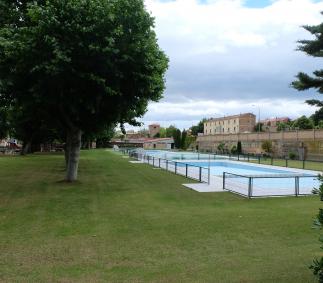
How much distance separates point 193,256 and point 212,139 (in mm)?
74127

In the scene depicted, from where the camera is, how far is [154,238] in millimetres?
9031

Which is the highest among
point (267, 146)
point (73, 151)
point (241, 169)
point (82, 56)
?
A: point (82, 56)

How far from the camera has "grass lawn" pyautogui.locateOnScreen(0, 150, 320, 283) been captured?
654cm

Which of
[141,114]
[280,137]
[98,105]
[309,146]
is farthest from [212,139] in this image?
[98,105]

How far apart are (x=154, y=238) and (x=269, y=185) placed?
942 centimetres

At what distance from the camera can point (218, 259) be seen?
7340mm

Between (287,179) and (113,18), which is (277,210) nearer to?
(287,179)

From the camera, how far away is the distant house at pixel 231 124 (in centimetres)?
12988

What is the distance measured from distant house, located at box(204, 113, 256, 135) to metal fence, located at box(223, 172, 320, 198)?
109040 mm

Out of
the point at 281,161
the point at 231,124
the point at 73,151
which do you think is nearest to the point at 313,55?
the point at 73,151

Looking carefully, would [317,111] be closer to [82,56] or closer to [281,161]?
[82,56]

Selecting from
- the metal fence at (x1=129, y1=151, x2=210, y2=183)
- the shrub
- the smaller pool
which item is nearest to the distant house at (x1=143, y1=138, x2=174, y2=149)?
the shrub

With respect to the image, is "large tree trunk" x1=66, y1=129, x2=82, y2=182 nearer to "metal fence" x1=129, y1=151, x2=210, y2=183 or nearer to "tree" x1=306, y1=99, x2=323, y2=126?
"metal fence" x1=129, y1=151, x2=210, y2=183

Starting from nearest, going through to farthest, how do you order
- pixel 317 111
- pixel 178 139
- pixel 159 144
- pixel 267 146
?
1. pixel 317 111
2. pixel 267 146
3. pixel 178 139
4. pixel 159 144
